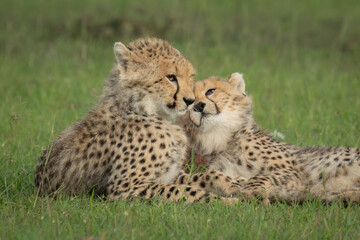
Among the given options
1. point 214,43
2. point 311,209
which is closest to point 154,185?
point 311,209

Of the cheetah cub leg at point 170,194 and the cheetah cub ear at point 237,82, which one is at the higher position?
the cheetah cub ear at point 237,82

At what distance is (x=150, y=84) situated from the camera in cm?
483

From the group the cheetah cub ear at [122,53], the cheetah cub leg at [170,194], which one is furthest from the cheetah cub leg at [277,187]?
the cheetah cub ear at [122,53]

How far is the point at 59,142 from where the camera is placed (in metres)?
4.77

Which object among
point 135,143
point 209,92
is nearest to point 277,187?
point 135,143

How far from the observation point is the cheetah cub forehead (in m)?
5.39

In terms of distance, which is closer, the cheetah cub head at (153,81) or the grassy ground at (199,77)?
the grassy ground at (199,77)

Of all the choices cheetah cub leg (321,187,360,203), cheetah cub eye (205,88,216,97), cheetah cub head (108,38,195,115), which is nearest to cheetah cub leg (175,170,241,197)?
cheetah cub head (108,38,195,115)

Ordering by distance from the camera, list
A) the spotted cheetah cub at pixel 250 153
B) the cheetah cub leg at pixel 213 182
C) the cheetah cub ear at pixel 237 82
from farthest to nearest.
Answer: the cheetah cub ear at pixel 237 82 < the spotted cheetah cub at pixel 250 153 < the cheetah cub leg at pixel 213 182

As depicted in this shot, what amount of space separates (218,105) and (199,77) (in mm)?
3267

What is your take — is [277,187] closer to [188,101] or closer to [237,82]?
[188,101]

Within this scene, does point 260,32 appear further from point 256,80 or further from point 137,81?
point 137,81

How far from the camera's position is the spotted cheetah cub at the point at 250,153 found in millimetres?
4918

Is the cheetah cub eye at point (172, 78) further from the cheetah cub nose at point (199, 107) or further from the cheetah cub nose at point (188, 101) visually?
the cheetah cub nose at point (199, 107)
